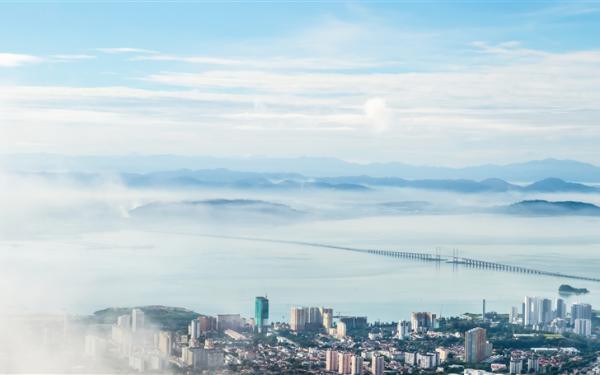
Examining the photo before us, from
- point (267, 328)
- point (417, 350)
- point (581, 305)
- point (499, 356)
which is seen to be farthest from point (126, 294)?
point (581, 305)

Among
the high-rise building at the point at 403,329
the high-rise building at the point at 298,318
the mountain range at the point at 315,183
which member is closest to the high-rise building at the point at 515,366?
the high-rise building at the point at 403,329

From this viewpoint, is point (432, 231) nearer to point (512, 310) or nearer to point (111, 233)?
point (111, 233)

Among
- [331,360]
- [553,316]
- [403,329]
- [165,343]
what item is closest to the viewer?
[165,343]

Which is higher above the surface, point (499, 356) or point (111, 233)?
point (111, 233)

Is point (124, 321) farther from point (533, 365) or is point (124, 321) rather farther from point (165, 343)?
point (533, 365)

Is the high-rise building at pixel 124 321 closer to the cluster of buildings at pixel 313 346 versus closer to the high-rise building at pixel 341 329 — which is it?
the cluster of buildings at pixel 313 346

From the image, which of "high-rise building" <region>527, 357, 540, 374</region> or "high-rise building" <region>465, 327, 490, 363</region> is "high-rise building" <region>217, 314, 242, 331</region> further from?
"high-rise building" <region>527, 357, 540, 374</region>

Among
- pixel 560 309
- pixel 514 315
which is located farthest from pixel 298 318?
pixel 560 309
